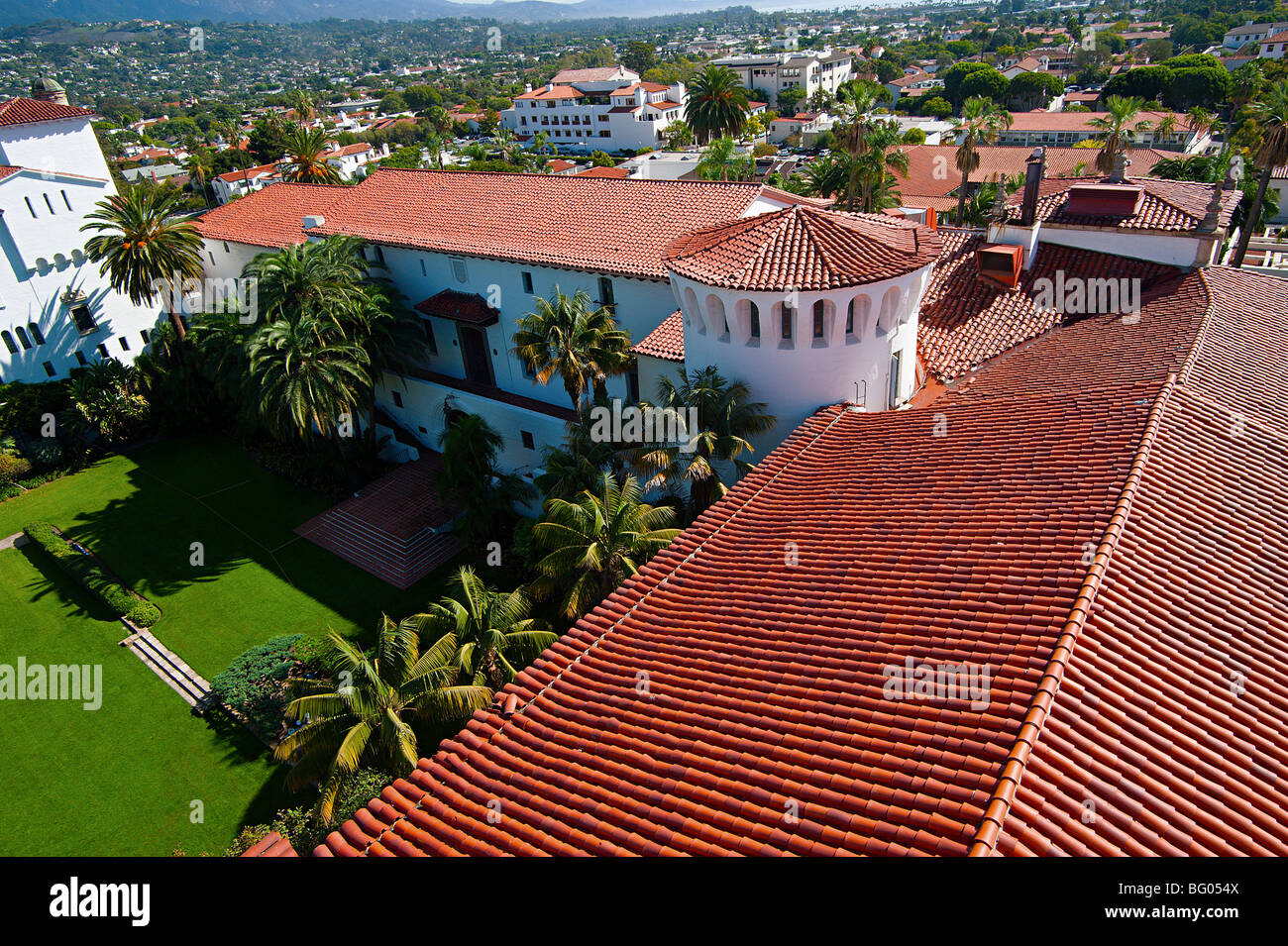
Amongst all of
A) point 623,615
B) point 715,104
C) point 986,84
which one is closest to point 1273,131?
point 715,104

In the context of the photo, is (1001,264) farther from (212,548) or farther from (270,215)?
(270,215)

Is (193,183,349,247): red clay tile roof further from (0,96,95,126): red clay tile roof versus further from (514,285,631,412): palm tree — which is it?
(514,285,631,412): palm tree

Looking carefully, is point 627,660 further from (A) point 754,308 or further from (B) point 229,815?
(B) point 229,815

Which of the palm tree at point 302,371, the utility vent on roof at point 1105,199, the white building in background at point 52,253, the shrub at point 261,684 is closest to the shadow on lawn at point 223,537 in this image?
the shrub at point 261,684

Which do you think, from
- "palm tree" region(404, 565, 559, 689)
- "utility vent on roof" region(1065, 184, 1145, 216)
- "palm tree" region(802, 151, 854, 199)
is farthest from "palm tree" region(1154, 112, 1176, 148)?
"palm tree" region(404, 565, 559, 689)

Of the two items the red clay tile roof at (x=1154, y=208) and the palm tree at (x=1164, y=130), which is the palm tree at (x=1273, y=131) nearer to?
the red clay tile roof at (x=1154, y=208)
